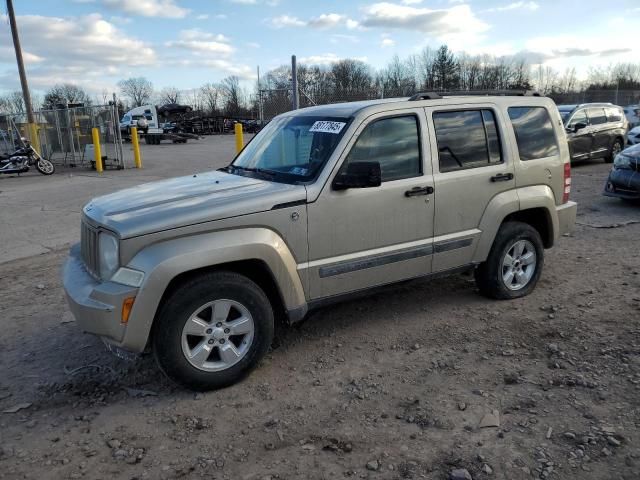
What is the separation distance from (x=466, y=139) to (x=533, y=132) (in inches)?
35.6

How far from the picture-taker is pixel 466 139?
468cm

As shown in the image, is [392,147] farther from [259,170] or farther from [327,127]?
[259,170]

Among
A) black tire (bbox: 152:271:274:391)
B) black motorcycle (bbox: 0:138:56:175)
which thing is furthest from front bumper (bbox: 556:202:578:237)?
black motorcycle (bbox: 0:138:56:175)

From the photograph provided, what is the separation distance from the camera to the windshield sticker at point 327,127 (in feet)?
13.6

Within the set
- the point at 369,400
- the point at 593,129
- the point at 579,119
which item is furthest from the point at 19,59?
the point at 369,400

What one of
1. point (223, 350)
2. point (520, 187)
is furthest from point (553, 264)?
point (223, 350)

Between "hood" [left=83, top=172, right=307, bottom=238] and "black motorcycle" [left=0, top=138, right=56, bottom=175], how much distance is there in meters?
15.8

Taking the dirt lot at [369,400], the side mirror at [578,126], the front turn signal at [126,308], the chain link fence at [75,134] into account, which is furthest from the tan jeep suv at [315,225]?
the chain link fence at [75,134]

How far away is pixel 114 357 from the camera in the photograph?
4.29 metres

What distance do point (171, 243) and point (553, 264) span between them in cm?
468

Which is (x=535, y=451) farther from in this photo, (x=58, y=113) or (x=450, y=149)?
(x=58, y=113)

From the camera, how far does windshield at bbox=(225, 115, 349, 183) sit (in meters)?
4.10

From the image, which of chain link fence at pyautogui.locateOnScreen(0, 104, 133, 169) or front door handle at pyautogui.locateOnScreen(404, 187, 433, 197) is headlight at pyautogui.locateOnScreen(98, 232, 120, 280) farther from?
chain link fence at pyautogui.locateOnScreen(0, 104, 133, 169)

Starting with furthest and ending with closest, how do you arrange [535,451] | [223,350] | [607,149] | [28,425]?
1. [607,149]
2. [223,350]
3. [28,425]
4. [535,451]
